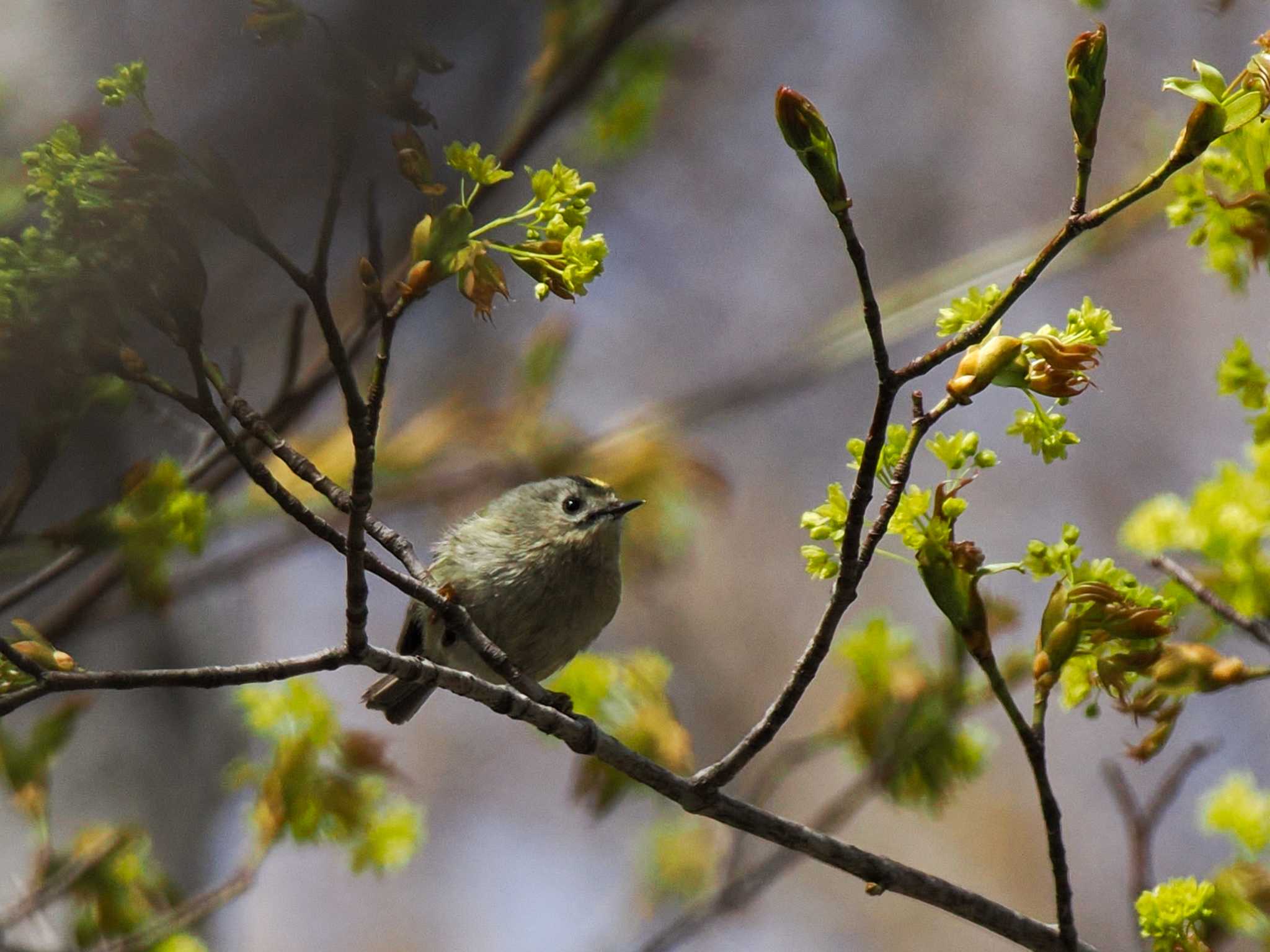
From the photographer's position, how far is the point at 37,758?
241 cm

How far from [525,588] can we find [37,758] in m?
1.07

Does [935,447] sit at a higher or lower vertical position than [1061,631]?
higher

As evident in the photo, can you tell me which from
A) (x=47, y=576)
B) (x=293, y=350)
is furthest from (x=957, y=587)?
(x=47, y=576)

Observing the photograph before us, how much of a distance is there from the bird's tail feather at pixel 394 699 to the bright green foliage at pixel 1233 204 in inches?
79.4

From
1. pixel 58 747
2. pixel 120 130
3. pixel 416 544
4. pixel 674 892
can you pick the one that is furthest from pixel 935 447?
pixel 416 544

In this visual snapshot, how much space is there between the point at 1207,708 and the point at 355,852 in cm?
436

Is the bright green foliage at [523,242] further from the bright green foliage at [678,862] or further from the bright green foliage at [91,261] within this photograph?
the bright green foliage at [678,862]

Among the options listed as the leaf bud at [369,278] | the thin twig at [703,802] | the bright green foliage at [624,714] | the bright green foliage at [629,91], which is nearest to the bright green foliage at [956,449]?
the thin twig at [703,802]

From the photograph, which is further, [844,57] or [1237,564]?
[844,57]

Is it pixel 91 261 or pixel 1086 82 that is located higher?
pixel 1086 82

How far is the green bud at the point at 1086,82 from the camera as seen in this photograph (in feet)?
3.96

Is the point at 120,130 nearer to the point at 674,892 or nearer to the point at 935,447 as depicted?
the point at 935,447

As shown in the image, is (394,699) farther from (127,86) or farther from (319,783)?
(127,86)

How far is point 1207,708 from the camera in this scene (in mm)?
5648
